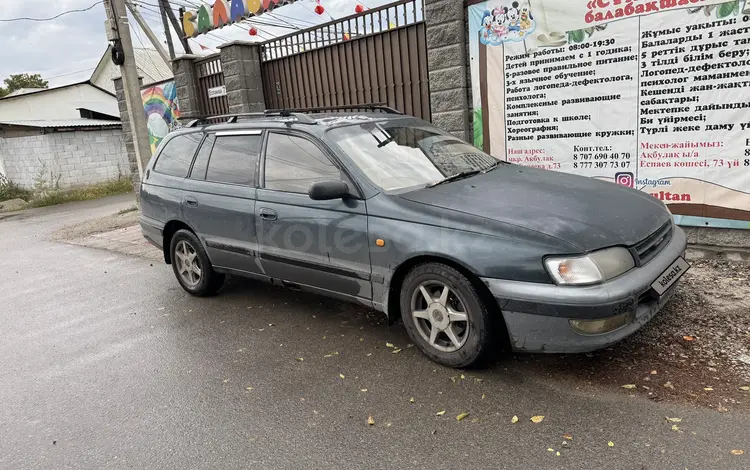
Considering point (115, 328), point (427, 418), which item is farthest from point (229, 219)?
point (427, 418)

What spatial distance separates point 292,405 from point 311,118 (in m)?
2.35

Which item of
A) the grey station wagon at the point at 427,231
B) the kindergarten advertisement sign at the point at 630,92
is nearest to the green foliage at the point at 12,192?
the grey station wagon at the point at 427,231

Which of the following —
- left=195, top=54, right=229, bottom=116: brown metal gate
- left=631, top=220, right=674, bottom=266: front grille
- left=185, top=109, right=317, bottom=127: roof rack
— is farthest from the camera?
left=195, top=54, right=229, bottom=116: brown metal gate

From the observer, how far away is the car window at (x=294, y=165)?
4012 millimetres

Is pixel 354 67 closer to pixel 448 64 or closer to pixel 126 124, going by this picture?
pixel 448 64

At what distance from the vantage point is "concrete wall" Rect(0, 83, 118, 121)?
84.6 feet

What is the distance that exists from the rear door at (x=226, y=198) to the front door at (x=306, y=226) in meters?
0.15

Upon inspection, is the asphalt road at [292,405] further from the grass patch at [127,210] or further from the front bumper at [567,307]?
the grass patch at [127,210]

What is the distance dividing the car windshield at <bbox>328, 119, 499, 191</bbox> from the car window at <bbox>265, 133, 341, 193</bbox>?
0.20m

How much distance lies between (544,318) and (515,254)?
40cm

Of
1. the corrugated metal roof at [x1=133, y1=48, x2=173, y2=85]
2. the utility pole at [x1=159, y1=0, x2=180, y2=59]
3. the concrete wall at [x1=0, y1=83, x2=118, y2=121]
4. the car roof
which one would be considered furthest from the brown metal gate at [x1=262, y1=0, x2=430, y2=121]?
the corrugated metal roof at [x1=133, y1=48, x2=173, y2=85]

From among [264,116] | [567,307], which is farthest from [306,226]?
[567,307]

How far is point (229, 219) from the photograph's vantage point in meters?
4.64

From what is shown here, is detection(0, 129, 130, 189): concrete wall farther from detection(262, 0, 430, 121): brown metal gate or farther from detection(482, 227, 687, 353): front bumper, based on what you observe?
detection(482, 227, 687, 353): front bumper
